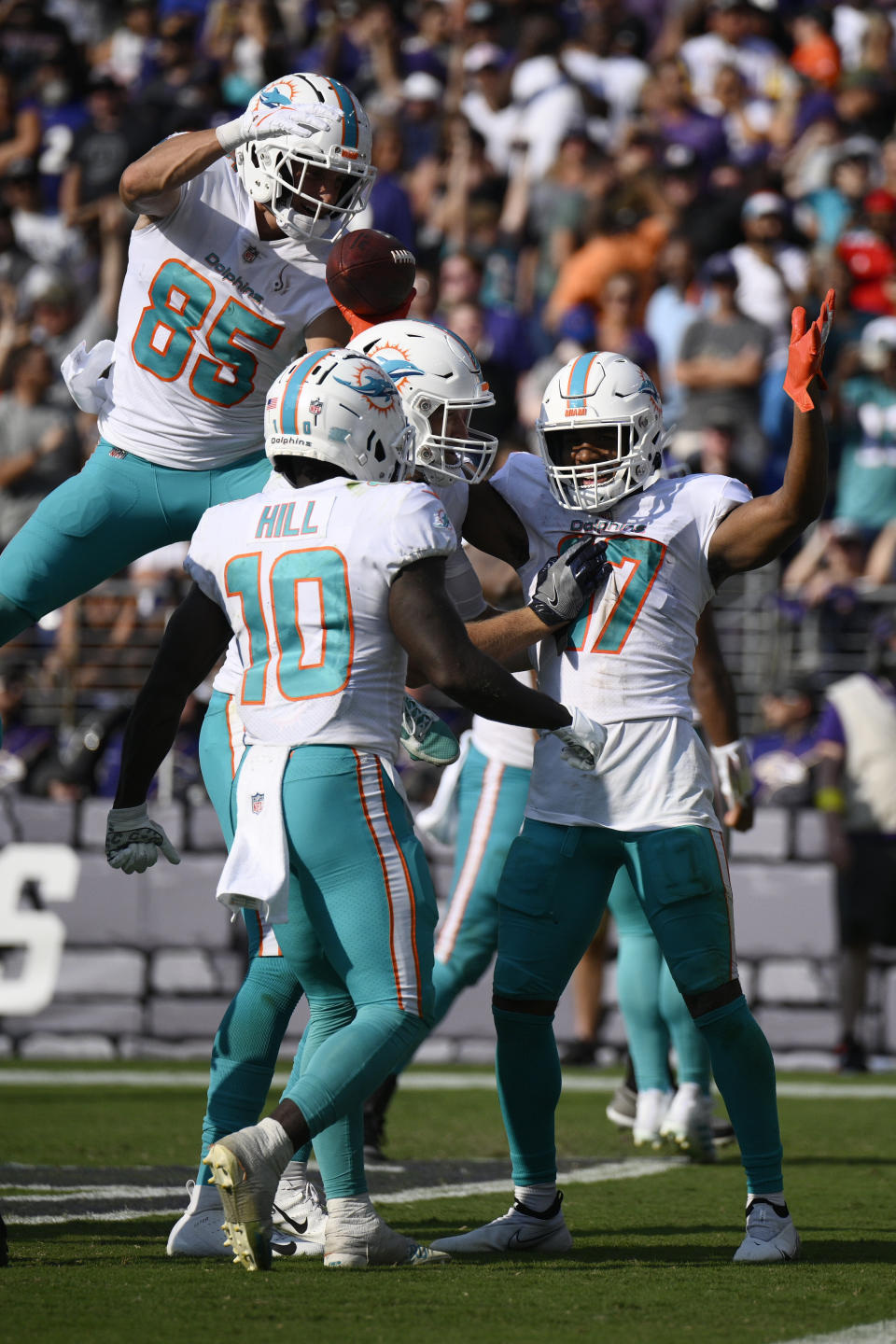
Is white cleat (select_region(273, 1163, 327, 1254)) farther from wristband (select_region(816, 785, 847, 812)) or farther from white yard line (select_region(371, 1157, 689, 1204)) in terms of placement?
wristband (select_region(816, 785, 847, 812))

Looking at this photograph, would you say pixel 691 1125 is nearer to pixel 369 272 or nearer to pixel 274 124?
pixel 369 272

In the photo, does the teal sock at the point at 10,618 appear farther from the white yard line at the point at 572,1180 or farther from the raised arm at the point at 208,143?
the white yard line at the point at 572,1180

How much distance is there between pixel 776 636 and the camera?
404 inches

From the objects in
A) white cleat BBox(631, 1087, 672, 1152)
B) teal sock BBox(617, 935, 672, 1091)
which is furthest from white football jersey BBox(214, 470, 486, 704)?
white cleat BBox(631, 1087, 672, 1152)

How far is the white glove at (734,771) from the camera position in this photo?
5680mm

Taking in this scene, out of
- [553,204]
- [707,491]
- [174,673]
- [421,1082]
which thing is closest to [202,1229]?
[174,673]

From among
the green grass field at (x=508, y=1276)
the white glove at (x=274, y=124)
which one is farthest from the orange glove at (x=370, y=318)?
the green grass field at (x=508, y=1276)

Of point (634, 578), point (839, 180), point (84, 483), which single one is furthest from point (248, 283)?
point (839, 180)

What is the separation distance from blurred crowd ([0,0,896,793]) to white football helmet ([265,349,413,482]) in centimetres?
622

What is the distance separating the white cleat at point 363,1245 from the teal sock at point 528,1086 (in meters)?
0.43

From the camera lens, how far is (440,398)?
4.48 m

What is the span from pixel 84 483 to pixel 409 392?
1.09 m

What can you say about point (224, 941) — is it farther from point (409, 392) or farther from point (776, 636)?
point (409, 392)

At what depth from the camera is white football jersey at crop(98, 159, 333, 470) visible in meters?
5.06
